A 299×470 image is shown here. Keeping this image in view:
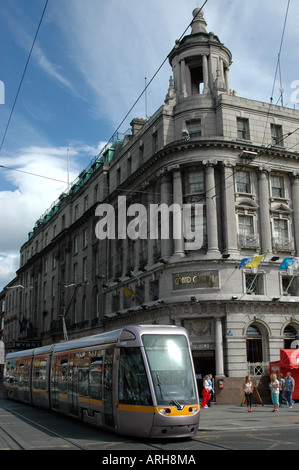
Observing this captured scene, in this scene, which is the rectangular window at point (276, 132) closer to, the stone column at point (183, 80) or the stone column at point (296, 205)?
the stone column at point (296, 205)

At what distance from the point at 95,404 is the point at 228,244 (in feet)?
62.7

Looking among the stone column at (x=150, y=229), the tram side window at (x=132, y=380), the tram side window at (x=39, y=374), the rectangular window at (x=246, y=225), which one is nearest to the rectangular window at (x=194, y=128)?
the stone column at (x=150, y=229)

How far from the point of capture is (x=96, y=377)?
719 inches

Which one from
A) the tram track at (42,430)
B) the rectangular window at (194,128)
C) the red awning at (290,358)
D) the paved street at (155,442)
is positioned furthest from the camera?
the rectangular window at (194,128)

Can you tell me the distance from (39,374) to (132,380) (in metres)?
13.7

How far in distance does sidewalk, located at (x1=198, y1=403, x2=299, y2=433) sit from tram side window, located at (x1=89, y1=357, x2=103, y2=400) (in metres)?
3.92

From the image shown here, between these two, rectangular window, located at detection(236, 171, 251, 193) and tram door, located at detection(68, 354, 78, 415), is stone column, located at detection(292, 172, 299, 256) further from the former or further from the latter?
tram door, located at detection(68, 354, 78, 415)

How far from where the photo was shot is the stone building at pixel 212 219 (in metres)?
33.7

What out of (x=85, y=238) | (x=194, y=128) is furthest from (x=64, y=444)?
(x=85, y=238)

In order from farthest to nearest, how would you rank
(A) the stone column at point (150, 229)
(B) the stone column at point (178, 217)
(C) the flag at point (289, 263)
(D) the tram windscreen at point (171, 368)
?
(A) the stone column at point (150, 229) < (B) the stone column at point (178, 217) < (C) the flag at point (289, 263) < (D) the tram windscreen at point (171, 368)

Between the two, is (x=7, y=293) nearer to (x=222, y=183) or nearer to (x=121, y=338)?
(x=222, y=183)

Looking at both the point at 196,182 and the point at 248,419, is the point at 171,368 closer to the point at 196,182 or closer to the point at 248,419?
the point at 248,419

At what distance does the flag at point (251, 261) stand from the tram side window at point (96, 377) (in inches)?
614

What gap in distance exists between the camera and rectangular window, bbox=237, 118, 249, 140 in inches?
1478
